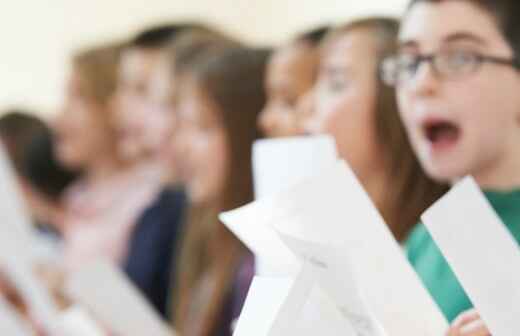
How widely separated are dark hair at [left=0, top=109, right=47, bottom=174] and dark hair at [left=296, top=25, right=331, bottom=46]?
1.07 m

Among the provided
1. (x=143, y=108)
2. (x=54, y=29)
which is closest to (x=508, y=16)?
(x=143, y=108)

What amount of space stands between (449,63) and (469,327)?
10.9 inches

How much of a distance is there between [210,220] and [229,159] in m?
0.09

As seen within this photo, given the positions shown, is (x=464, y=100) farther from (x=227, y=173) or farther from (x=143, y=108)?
(x=143, y=108)

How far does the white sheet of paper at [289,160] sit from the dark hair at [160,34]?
738 mm

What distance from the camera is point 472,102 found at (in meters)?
0.72

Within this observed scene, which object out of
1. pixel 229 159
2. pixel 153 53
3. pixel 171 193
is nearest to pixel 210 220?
pixel 229 159

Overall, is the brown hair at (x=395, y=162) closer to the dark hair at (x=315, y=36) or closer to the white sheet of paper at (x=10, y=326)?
the dark hair at (x=315, y=36)

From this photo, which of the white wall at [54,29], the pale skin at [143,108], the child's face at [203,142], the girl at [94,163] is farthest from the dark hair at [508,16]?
the white wall at [54,29]

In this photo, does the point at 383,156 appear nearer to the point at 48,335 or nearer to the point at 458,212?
the point at 48,335

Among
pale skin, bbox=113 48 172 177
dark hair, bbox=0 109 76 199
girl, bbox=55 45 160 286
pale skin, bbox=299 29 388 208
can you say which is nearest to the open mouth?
pale skin, bbox=299 29 388 208

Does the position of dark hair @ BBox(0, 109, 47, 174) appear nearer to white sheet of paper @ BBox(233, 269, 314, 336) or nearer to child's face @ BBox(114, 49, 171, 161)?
child's face @ BBox(114, 49, 171, 161)

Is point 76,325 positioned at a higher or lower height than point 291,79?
lower

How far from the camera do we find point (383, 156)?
89 centimetres
